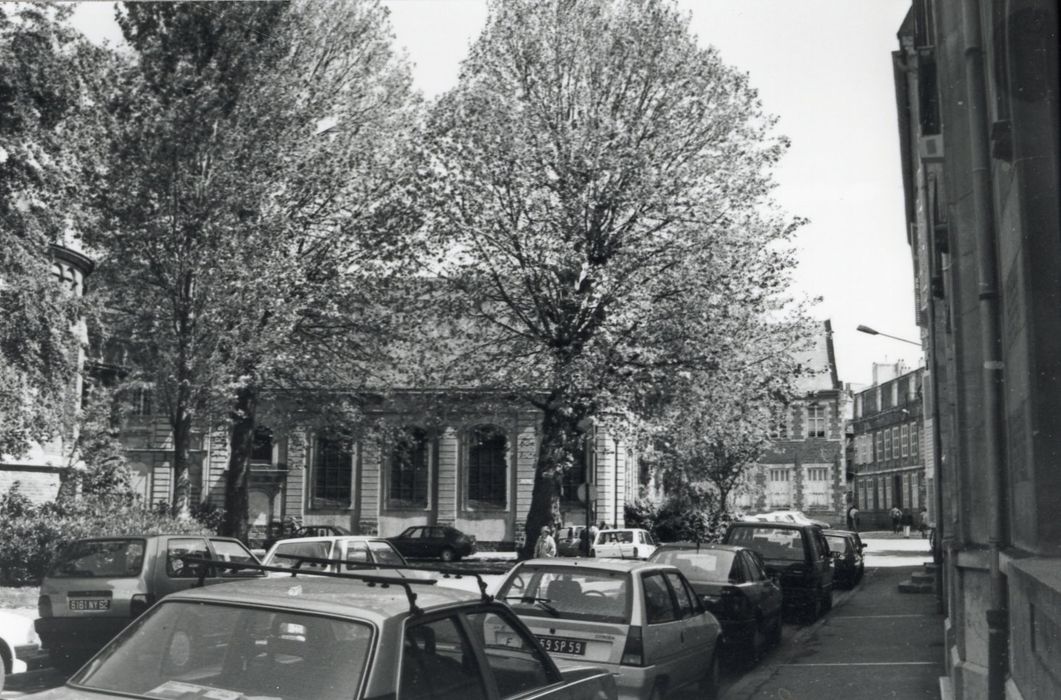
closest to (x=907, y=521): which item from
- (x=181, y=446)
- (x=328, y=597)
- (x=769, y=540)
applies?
(x=769, y=540)

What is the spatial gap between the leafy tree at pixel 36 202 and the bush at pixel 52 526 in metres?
1.91

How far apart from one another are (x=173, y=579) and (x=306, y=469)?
34919 millimetres

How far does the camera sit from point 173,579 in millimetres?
12148

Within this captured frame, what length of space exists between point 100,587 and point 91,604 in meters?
0.20

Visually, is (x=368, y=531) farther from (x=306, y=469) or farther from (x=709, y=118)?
(x=709, y=118)

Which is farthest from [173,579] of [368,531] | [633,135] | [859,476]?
[859,476]

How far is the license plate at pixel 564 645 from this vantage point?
29.0ft

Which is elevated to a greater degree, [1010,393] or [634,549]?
[1010,393]

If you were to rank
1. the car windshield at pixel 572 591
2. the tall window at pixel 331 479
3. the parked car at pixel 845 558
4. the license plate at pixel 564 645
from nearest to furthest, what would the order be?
the license plate at pixel 564 645 → the car windshield at pixel 572 591 → the parked car at pixel 845 558 → the tall window at pixel 331 479

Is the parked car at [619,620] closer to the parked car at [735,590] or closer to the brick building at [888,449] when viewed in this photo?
the parked car at [735,590]

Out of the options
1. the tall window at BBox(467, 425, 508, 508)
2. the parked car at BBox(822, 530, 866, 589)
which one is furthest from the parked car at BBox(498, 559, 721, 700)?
the tall window at BBox(467, 425, 508, 508)

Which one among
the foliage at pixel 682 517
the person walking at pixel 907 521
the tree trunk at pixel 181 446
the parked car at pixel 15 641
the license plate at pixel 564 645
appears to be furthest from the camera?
the person walking at pixel 907 521

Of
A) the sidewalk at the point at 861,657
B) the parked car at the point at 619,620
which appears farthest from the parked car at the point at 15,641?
the sidewalk at the point at 861,657

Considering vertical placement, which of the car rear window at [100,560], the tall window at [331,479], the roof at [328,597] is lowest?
the car rear window at [100,560]
